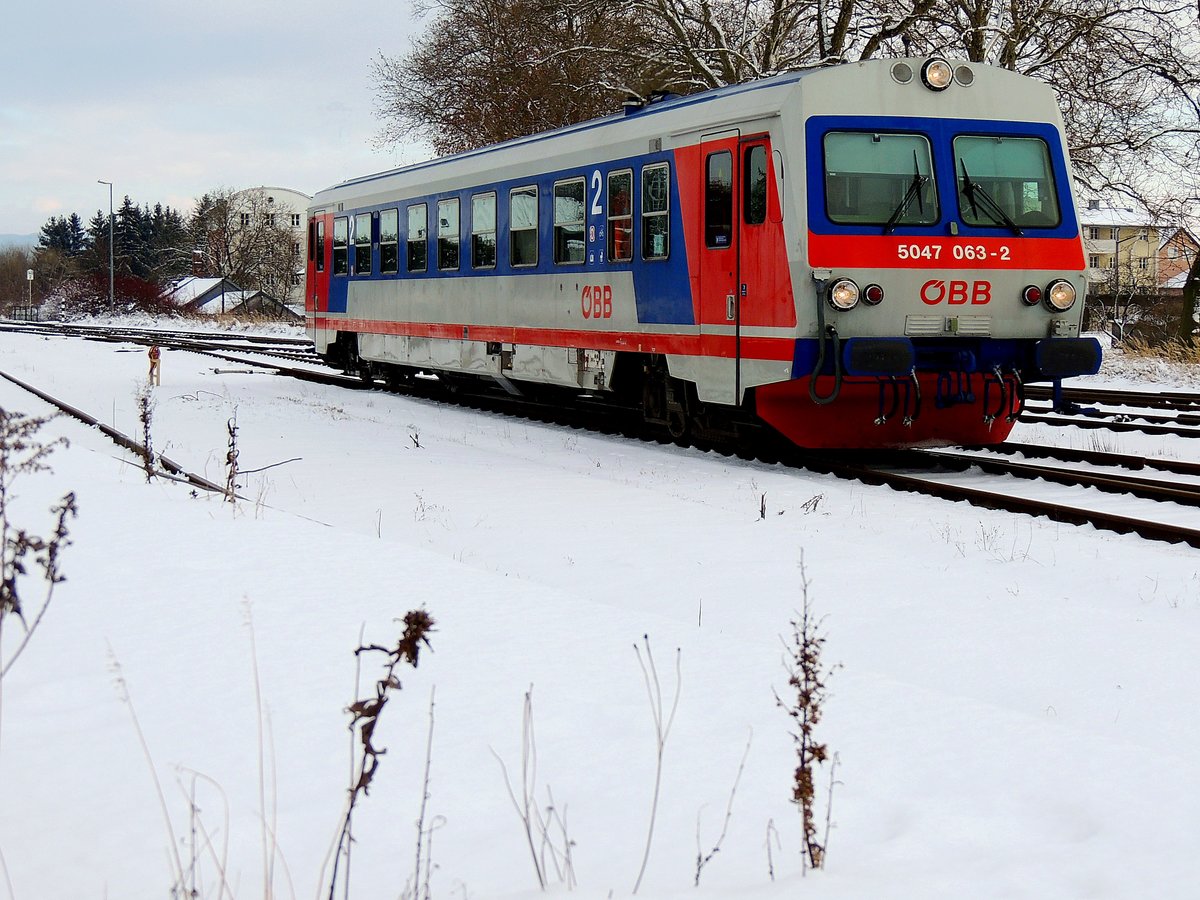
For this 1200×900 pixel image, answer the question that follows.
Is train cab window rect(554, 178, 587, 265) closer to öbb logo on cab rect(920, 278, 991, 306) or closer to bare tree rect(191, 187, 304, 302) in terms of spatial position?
öbb logo on cab rect(920, 278, 991, 306)

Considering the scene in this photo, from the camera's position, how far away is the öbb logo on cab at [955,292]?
1064 centimetres

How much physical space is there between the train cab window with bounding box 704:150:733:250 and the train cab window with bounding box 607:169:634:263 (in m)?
1.29

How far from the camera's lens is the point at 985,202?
10852 millimetres

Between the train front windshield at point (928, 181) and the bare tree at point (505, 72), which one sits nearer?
the train front windshield at point (928, 181)

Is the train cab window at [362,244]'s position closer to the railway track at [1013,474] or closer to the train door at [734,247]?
the railway track at [1013,474]

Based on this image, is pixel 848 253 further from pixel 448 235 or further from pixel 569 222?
pixel 448 235

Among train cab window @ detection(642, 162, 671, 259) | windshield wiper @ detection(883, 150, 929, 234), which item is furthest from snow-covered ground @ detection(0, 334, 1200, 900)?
train cab window @ detection(642, 162, 671, 259)

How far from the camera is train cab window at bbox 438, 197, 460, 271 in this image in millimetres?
16047

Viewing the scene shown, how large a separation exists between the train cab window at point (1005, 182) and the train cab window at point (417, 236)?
7.89m

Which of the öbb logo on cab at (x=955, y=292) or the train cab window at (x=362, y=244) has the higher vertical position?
the train cab window at (x=362, y=244)

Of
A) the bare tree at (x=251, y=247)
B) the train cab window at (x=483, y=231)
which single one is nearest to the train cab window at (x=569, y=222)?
the train cab window at (x=483, y=231)

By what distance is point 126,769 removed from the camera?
12.1ft

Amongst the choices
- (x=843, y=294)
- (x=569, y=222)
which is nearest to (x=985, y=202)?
(x=843, y=294)

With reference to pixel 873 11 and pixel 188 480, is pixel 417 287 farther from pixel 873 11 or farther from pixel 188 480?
pixel 873 11
